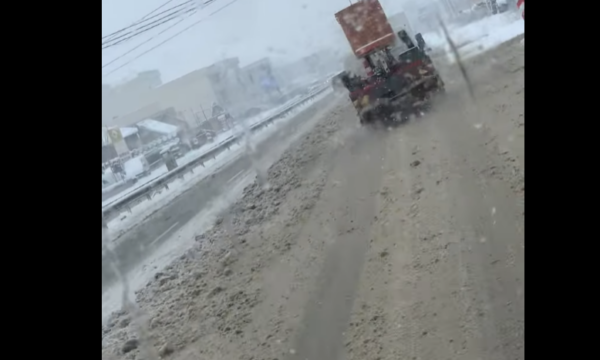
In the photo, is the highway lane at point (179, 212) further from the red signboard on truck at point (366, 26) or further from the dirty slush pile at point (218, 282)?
the red signboard on truck at point (366, 26)

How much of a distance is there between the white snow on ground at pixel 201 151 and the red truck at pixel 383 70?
52.0 inches

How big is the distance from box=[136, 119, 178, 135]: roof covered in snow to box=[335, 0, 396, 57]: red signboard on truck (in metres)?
3.28

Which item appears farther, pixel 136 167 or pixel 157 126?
pixel 157 126

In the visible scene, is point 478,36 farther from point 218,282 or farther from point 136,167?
point 218,282

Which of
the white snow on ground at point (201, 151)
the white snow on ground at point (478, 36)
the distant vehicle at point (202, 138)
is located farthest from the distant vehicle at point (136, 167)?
the white snow on ground at point (478, 36)

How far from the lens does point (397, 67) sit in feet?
22.8

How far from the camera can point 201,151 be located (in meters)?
5.95

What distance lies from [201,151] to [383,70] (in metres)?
2.74

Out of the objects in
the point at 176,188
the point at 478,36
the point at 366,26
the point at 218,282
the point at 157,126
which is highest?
the point at 366,26

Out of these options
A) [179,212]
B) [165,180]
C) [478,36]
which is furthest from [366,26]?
[179,212]

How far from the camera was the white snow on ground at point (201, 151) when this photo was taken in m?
4.06

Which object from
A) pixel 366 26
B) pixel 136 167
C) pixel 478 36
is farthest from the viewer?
pixel 478 36
